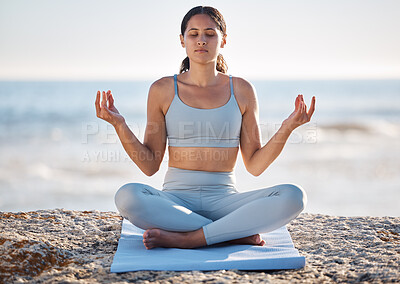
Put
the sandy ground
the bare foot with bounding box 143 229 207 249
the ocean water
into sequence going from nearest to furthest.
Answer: the sandy ground → the bare foot with bounding box 143 229 207 249 → the ocean water

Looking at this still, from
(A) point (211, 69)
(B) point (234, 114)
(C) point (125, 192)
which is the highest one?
(A) point (211, 69)

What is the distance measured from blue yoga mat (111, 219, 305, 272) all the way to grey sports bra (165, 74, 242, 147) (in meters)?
0.68

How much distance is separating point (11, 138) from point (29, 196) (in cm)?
552

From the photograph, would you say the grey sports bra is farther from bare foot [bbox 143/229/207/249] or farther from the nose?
bare foot [bbox 143/229/207/249]

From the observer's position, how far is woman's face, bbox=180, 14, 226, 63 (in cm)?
296

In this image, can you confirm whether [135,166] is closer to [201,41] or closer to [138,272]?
[201,41]

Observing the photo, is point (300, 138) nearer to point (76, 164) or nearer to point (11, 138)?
point (76, 164)

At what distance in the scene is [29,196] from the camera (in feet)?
23.1

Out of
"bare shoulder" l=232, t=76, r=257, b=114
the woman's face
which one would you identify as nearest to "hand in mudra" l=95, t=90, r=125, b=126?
the woman's face

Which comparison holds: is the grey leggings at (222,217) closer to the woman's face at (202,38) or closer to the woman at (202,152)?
the woman at (202,152)

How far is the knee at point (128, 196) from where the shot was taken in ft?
8.48

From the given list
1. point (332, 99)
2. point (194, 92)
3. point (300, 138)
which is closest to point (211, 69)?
point (194, 92)

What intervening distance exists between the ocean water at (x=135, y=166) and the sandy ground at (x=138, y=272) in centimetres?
280

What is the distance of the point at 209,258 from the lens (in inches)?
92.6
